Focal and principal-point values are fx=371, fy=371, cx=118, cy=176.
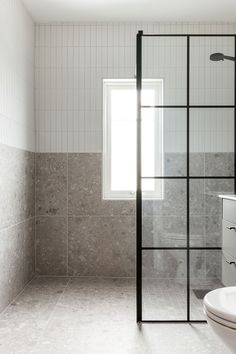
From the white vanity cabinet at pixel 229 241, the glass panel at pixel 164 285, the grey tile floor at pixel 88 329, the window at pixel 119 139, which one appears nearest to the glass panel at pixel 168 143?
the white vanity cabinet at pixel 229 241

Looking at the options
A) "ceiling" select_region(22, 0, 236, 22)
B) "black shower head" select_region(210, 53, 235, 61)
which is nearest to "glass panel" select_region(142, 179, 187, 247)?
"black shower head" select_region(210, 53, 235, 61)

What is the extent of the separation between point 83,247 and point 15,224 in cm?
86

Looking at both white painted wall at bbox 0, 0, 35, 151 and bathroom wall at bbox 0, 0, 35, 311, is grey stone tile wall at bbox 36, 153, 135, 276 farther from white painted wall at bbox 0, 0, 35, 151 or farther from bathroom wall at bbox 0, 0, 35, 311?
white painted wall at bbox 0, 0, 35, 151

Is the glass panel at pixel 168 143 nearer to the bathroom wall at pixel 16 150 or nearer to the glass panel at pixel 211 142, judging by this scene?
the glass panel at pixel 211 142

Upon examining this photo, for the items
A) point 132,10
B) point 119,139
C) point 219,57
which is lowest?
point 119,139

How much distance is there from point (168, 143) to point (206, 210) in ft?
1.69

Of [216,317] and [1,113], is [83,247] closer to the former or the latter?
[1,113]

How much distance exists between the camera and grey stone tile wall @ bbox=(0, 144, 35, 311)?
2.74 metres

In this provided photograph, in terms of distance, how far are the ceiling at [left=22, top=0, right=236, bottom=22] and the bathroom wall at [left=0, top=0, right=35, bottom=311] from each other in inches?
8.7

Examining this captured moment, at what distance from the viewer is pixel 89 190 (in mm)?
3672

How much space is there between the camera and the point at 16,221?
3059 mm

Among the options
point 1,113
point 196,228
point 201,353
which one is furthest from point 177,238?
point 1,113

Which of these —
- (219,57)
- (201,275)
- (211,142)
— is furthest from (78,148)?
(201,275)

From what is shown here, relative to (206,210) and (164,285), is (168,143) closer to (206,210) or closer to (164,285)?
(206,210)
